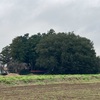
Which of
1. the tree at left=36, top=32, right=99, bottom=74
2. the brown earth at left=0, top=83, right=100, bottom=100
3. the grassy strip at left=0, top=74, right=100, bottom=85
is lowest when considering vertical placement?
the brown earth at left=0, top=83, right=100, bottom=100

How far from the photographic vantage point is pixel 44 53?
7231 cm

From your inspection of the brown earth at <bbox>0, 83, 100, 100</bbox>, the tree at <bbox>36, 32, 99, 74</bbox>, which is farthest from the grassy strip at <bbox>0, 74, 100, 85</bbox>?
the tree at <bbox>36, 32, 99, 74</bbox>

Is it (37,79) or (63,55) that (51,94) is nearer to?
(37,79)

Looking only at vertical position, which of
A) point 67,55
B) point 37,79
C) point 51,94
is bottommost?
point 51,94

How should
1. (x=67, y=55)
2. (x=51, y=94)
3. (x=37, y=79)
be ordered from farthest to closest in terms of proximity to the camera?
(x=67, y=55)
(x=37, y=79)
(x=51, y=94)

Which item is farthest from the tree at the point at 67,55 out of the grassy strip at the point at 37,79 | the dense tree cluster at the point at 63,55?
the grassy strip at the point at 37,79

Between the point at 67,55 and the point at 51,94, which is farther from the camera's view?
the point at 67,55

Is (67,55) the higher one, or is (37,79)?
(67,55)

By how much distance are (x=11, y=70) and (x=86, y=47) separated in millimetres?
20104

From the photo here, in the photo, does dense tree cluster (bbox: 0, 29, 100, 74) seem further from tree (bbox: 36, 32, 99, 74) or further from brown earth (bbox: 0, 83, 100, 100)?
brown earth (bbox: 0, 83, 100, 100)

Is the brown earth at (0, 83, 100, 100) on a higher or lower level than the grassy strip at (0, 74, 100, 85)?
lower

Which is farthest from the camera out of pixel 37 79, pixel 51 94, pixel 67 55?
pixel 67 55

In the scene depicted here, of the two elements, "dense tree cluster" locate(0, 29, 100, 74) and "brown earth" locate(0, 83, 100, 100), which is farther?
"dense tree cluster" locate(0, 29, 100, 74)

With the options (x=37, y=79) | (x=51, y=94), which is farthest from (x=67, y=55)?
(x=51, y=94)
